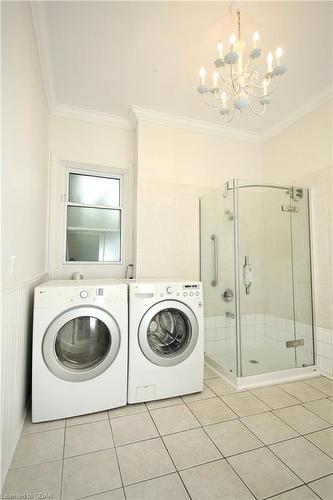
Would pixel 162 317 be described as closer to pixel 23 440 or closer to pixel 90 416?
pixel 90 416

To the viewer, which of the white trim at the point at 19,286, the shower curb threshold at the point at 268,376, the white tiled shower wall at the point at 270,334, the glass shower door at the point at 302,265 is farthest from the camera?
the glass shower door at the point at 302,265

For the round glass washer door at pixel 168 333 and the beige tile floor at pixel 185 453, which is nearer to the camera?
the beige tile floor at pixel 185 453

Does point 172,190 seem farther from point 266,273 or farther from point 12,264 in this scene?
point 12,264

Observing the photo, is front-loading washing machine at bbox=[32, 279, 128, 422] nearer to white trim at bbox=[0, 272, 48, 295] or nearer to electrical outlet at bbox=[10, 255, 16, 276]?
white trim at bbox=[0, 272, 48, 295]

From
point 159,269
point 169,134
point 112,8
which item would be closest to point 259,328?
point 159,269

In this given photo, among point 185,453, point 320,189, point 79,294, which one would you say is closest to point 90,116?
point 79,294

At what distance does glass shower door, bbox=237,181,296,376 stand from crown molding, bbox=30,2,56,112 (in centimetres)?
189

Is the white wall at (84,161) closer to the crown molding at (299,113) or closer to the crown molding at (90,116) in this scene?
the crown molding at (90,116)

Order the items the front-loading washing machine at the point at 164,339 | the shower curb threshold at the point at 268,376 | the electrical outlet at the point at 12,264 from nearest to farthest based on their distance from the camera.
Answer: the electrical outlet at the point at 12,264, the front-loading washing machine at the point at 164,339, the shower curb threshold at the point at 268,376

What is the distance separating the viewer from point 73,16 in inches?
63.8

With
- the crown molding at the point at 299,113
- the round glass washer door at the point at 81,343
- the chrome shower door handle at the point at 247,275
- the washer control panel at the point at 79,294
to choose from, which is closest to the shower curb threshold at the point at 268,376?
the chrome shower door handle at the point at 247,275

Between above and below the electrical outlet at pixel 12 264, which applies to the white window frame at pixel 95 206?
above

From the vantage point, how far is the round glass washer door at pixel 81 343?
157cm

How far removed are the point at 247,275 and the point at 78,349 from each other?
1.60 m
